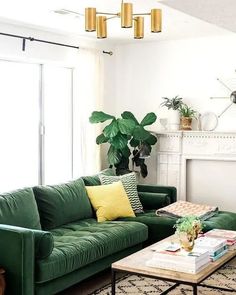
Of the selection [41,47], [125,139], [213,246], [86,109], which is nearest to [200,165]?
[125,139]

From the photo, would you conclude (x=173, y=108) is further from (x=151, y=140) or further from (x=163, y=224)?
(x=163, y=224)

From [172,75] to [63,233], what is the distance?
3104mm

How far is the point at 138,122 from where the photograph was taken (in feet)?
23.7

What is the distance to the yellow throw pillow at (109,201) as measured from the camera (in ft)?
18.0

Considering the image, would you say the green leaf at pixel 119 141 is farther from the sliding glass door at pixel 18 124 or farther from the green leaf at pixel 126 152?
the sliding glass door at pixel 18 124

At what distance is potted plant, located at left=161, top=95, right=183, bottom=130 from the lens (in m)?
6.89

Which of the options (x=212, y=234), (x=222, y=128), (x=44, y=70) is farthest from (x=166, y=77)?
(x=212, y=234)

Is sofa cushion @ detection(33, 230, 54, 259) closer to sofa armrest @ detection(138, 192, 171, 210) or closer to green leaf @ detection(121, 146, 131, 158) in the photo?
sofa armrest @ detection(138, 192, 171, 210)

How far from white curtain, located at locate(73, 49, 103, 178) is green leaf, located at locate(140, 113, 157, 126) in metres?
0.63

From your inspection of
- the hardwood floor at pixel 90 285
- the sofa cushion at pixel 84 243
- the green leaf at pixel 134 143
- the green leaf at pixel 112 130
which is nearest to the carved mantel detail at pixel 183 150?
the green leaf at pixel 134 143

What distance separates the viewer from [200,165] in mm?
6965

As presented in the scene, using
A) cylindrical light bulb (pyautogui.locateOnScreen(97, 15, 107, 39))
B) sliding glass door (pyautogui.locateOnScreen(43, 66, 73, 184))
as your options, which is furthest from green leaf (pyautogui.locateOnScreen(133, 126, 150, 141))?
cylindrical light bulb (pyautogui.locateOnScreen(97, 15, 107, 39))

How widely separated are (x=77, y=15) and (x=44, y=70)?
55.1 inches

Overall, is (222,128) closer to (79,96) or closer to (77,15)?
(79,96)
